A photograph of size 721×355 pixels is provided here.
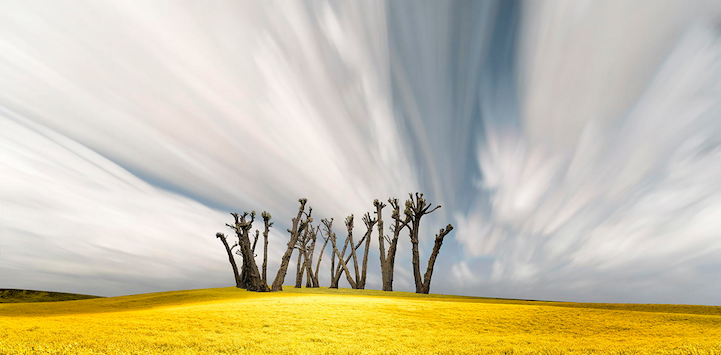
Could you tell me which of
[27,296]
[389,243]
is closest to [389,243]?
[389,243]

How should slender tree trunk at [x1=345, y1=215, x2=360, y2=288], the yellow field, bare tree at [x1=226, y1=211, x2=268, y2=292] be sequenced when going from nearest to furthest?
the yellow field < bare tree at [x1=226, y1=211, x2=268, y2=292] < slender tree trunk at [x1=345, y1=215, x2=360, y2=288]

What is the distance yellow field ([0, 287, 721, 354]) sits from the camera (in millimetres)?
10719

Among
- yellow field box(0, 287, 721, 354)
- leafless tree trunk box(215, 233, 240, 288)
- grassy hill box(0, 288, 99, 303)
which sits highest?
leafless tree trunk box(215, 233, 240, 288)

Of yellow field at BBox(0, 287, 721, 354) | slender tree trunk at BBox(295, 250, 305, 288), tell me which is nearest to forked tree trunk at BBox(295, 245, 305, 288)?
slender tree trunk at BBox(295, 250, 305, 288)

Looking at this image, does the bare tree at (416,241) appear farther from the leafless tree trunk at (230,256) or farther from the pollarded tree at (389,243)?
the leafless tree trunk at (230,256)

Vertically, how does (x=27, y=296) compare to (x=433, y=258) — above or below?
below

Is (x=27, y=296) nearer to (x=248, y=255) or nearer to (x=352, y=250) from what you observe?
(x=248, y=255)

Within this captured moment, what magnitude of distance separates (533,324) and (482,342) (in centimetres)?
542

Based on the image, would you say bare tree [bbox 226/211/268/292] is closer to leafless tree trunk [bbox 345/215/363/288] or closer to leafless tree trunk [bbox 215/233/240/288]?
leafless tree trunk [bbox 215/233/240/288]

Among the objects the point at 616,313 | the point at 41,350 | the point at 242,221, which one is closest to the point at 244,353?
the point at 41,350

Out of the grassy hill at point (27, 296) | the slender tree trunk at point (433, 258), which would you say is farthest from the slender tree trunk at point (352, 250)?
the grassy hill at point (27, 296)

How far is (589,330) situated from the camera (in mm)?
14812

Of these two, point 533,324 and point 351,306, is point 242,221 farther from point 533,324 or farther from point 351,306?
point 533,324

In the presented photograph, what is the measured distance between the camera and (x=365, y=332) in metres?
13.4
